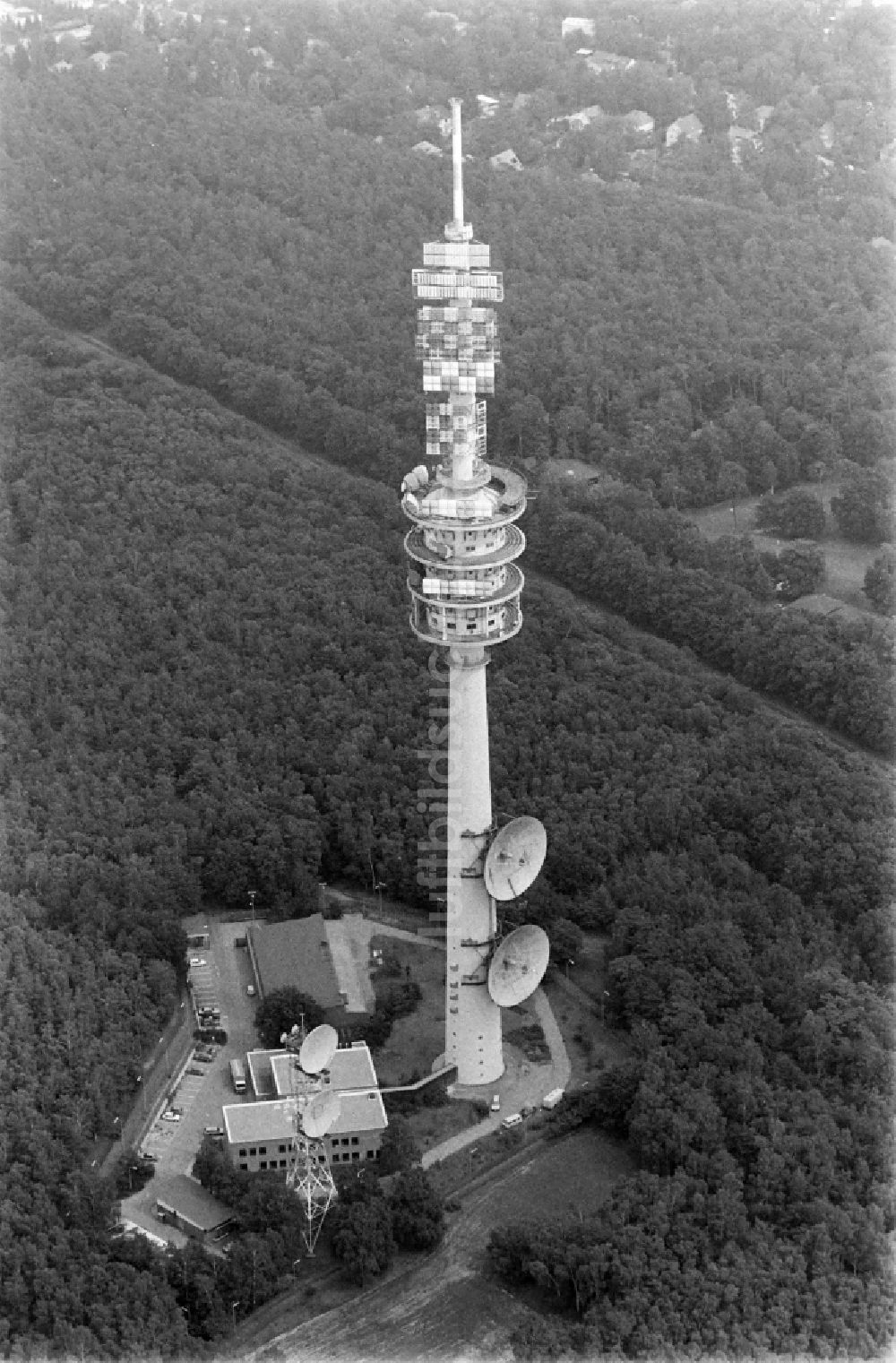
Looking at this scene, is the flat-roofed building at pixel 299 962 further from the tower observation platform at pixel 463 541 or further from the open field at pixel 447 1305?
the open field at pixel 447 1305

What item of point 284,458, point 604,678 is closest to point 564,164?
point 284,458

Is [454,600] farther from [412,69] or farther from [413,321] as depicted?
[412,69]

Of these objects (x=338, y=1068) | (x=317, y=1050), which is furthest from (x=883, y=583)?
(x=317, y=1050)

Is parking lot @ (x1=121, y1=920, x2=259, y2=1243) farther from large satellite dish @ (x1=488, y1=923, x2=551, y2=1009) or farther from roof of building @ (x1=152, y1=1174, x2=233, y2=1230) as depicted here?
large satellite dish @ (x1=488, y1=923, x2=551, y2=1009)

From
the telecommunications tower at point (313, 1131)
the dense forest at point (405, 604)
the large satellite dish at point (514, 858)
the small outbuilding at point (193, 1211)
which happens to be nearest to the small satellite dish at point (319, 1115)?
the telecommunications tower at point (313, 1131)

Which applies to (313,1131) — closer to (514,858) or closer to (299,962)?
(514,858)

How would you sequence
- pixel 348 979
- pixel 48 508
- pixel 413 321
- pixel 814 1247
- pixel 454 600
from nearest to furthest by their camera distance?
pixel 814 1247 → pixel 454 600 → pixel 348 979 → pixel 48 508 → pixel 413 321
